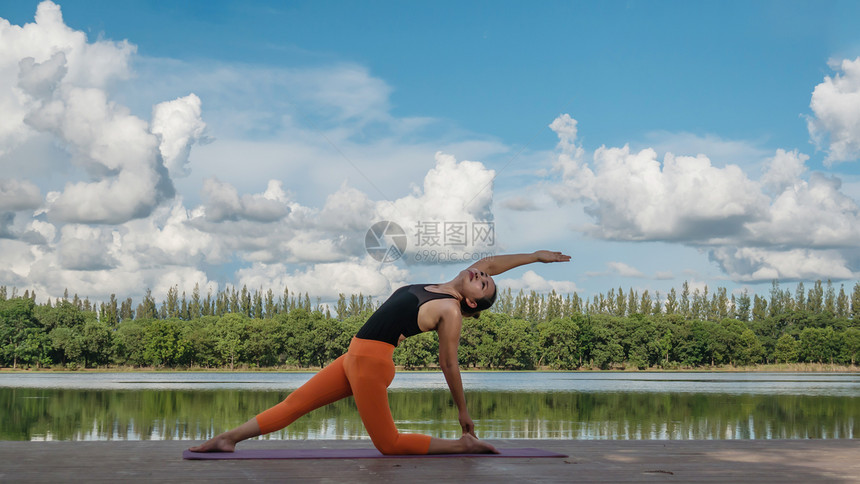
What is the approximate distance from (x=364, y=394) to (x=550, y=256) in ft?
6.48

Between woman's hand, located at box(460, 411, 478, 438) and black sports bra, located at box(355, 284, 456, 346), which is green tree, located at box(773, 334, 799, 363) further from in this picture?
black sports bra, located at box(355, 284, 456, 346)

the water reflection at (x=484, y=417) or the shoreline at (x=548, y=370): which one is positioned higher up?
the water reflection at (x=484, y=417)

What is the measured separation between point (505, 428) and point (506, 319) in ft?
249

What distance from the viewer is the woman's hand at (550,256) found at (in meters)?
6.52

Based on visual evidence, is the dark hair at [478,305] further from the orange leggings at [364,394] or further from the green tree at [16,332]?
the green tree at [16,332]

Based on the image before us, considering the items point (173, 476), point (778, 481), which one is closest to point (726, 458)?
point (778, 481)

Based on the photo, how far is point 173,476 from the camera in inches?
206

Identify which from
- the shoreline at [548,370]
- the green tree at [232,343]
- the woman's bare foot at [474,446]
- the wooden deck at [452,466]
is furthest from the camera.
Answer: the green tree at [232,343]

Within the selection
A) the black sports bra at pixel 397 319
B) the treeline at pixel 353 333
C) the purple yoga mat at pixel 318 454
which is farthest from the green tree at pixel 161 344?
the black sports bra at pixel 397 319

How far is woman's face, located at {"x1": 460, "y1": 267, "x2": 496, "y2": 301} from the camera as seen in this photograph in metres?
6.12

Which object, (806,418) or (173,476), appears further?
(806,418)

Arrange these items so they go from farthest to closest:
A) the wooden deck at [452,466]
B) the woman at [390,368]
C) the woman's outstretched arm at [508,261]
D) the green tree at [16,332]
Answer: the green tree at [16,332] < the woman's outstretched arm at [508,261] < the woman at [390,368] < the wooden deck at [452,466]

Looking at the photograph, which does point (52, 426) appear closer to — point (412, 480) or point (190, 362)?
point (412, 480)

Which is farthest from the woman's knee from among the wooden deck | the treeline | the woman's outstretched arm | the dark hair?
the treeline
